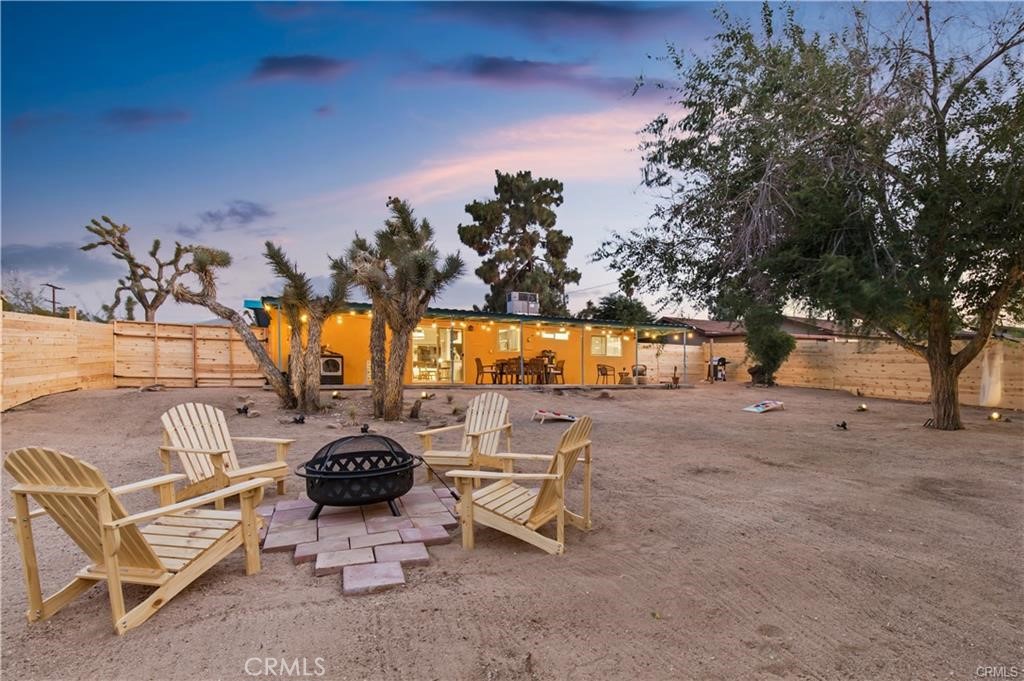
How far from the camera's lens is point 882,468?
19.4 ft

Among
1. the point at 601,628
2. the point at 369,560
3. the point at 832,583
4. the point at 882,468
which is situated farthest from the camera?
the point at 882,468

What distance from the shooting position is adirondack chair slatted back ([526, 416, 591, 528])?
322 cm

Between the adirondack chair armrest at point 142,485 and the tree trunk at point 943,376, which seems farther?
the tree trunk at point 943,376

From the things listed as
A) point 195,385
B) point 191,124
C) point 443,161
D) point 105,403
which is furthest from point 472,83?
point 195,385

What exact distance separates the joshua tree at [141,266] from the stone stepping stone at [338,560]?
19.5 m

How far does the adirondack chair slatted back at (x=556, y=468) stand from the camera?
3.22 meters

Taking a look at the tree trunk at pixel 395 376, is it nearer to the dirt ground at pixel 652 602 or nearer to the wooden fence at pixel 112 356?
the dirt ground at pixel 652 602

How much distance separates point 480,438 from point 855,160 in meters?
5.93

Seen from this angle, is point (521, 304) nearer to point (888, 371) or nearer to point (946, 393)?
point (888, 371)

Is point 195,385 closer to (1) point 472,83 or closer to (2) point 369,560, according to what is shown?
(1) point 472,83

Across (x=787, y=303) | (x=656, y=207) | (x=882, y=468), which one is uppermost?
(x=656, y=207)

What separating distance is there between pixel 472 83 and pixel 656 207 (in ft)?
16.6

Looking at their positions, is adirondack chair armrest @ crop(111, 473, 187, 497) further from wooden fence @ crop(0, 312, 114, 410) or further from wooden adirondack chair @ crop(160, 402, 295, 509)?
wooden fence @ crop(0, 312, 114, 410)

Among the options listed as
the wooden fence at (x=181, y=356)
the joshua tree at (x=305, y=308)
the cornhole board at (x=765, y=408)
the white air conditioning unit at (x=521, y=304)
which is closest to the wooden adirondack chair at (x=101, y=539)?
the joshua tree at (x=305, y=308)
